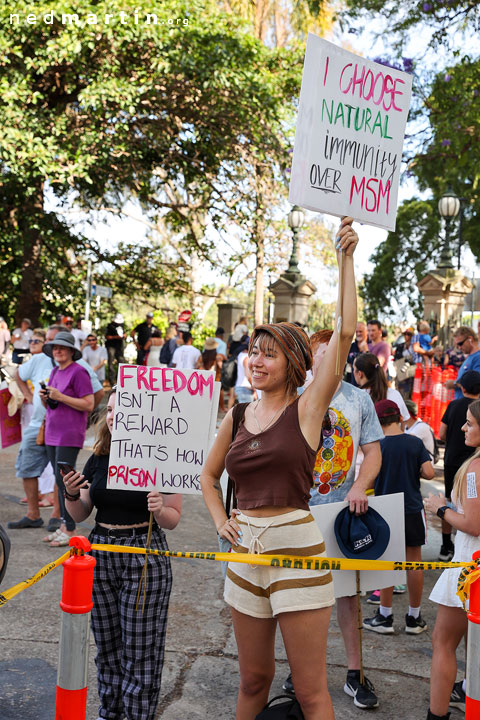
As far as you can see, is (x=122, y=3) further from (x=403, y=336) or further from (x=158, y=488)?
(x=158, y=488)

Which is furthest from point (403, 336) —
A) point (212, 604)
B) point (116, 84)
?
point (212, 604)

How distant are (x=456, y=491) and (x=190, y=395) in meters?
1.37

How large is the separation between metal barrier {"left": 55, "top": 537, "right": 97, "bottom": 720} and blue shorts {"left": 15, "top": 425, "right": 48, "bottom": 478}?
471 centimetres

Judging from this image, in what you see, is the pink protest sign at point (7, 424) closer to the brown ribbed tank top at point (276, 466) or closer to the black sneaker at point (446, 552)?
the black sneaker at point (446, 552)

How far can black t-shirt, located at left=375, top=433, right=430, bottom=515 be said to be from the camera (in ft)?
17.3

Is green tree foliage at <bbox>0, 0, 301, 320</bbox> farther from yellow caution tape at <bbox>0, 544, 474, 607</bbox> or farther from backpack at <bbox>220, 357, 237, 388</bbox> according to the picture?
yellow caution tape at <bbox>0, 544, 474, 607</bbox>

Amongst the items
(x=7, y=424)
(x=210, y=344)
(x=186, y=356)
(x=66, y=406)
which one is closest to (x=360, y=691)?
(x=66, y=406)

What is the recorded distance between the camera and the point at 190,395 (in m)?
3.62

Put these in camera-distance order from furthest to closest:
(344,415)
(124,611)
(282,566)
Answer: (344,415) → (124,611) → (282,566)

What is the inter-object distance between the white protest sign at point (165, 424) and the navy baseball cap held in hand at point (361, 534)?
0.83m

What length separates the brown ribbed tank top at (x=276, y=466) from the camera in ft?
9.21

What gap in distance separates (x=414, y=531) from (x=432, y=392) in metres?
7.97

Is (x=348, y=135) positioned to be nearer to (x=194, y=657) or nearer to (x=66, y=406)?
(x=194, y=657)

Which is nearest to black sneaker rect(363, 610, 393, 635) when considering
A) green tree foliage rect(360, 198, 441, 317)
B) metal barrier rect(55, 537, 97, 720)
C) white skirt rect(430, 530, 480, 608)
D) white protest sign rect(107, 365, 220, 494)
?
white skirt rect(430, 530, 480, 608)
